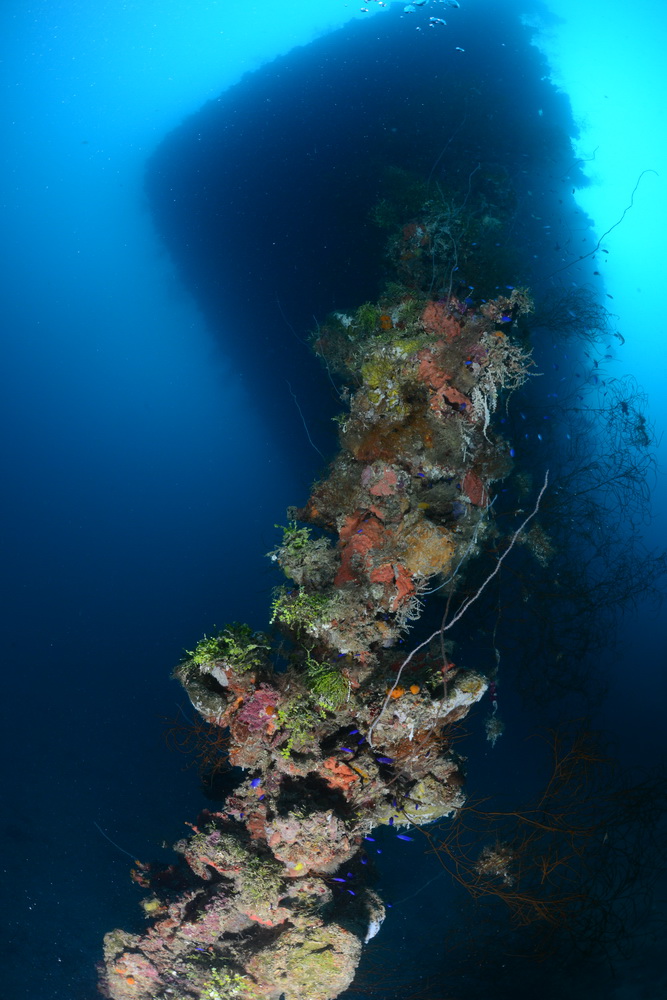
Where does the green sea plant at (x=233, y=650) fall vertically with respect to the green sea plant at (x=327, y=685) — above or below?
above

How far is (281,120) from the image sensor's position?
18.0 feet

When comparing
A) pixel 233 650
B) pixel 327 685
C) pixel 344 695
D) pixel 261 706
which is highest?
pixel 233 650

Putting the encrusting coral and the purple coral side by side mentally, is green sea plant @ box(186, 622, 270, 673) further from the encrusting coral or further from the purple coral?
the purple coral

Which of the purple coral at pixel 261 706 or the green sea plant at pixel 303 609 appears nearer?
the purple coral at pixel 261 706

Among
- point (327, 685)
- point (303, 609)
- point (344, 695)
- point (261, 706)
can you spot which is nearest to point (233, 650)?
point (261, 706)

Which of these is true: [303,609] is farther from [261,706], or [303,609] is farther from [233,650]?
[261,706]

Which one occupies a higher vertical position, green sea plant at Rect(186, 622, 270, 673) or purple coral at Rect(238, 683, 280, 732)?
green sea plant at Rect(186, 622, 270, 673)

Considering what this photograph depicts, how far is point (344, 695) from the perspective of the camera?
3486 millimetres

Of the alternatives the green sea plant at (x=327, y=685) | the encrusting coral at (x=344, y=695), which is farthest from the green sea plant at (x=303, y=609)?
the green sea plant at (x=327, y=685)

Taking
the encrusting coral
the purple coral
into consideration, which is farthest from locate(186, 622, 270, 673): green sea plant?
the purple coral

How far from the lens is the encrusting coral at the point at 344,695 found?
350 cm

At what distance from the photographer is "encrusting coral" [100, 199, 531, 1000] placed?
350cm

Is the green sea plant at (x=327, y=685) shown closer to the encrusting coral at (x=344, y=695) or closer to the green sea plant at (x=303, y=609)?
the encrusting coral at (x=344, y=695)

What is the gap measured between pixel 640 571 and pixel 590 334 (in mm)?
2743
